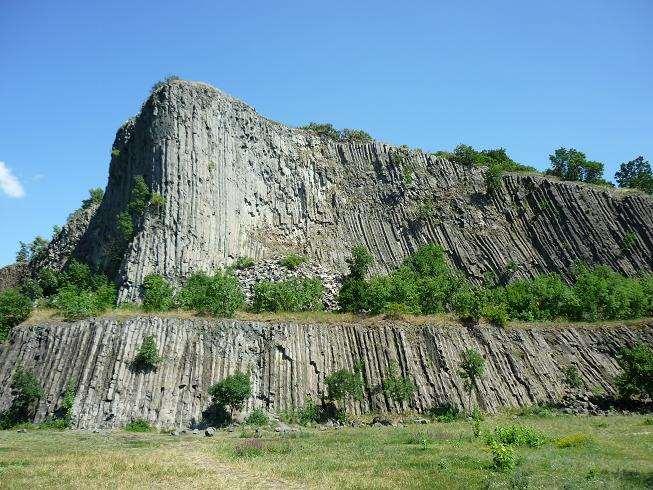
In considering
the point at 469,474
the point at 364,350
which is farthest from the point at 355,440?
the point at 364,350

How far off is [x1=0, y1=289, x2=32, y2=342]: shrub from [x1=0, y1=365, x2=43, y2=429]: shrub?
6192 mm

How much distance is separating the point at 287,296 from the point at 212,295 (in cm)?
548

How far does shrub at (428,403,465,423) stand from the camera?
102ft

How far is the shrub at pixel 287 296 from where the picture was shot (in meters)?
39.3

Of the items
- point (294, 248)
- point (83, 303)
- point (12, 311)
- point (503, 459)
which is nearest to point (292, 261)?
point (294, 248)

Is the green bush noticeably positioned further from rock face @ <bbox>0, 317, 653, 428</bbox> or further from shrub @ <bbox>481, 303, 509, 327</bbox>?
shrub @ <bbox>481, 303, 509, 327</bbox>

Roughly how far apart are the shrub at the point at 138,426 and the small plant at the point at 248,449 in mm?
9017

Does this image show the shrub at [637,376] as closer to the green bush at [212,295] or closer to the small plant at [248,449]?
the small plant at [248,449]

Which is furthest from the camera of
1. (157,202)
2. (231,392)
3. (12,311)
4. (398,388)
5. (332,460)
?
(157,202)

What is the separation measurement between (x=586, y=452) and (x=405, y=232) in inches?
1397

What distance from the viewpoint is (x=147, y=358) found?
31297 millimetres

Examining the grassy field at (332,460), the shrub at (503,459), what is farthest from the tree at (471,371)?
the shrub at (503,459)

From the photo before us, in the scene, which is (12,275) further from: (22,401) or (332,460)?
(332,460)

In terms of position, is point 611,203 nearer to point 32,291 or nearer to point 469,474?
point 469,474
